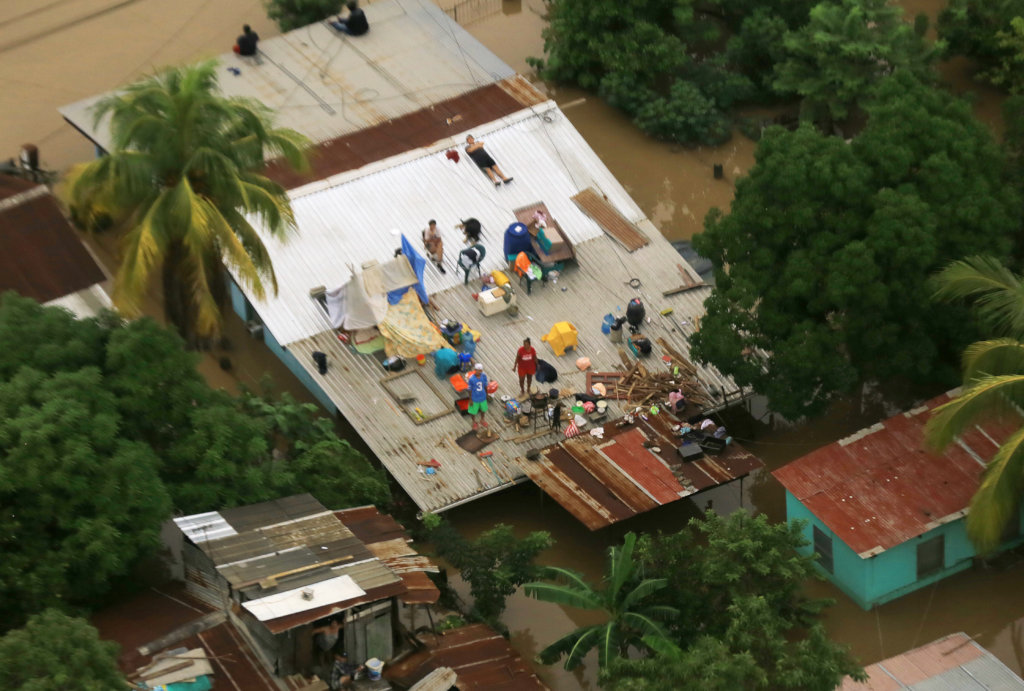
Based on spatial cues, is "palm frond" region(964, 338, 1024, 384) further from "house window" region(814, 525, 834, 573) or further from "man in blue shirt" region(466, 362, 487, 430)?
"man in blue shirt" region(466, 362, 487, 430)

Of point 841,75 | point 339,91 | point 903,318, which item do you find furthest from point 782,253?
point 339,91

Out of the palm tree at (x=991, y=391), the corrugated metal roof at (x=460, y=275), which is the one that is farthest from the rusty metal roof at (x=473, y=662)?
the palm tree at (x=991, y=391)

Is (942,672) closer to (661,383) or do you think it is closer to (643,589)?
(643,589)

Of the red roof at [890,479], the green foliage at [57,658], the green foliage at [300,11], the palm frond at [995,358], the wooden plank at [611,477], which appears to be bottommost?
the wooden plank at [611,477]

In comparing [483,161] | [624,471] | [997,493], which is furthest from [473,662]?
[483,161]

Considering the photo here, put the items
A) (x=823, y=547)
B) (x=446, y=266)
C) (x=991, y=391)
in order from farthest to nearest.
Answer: (x=446, y=266) → (x=823, y=547) → (x=991, y=391)

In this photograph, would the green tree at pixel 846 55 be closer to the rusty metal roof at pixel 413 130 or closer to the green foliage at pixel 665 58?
the green foliage at pixel 665 58
